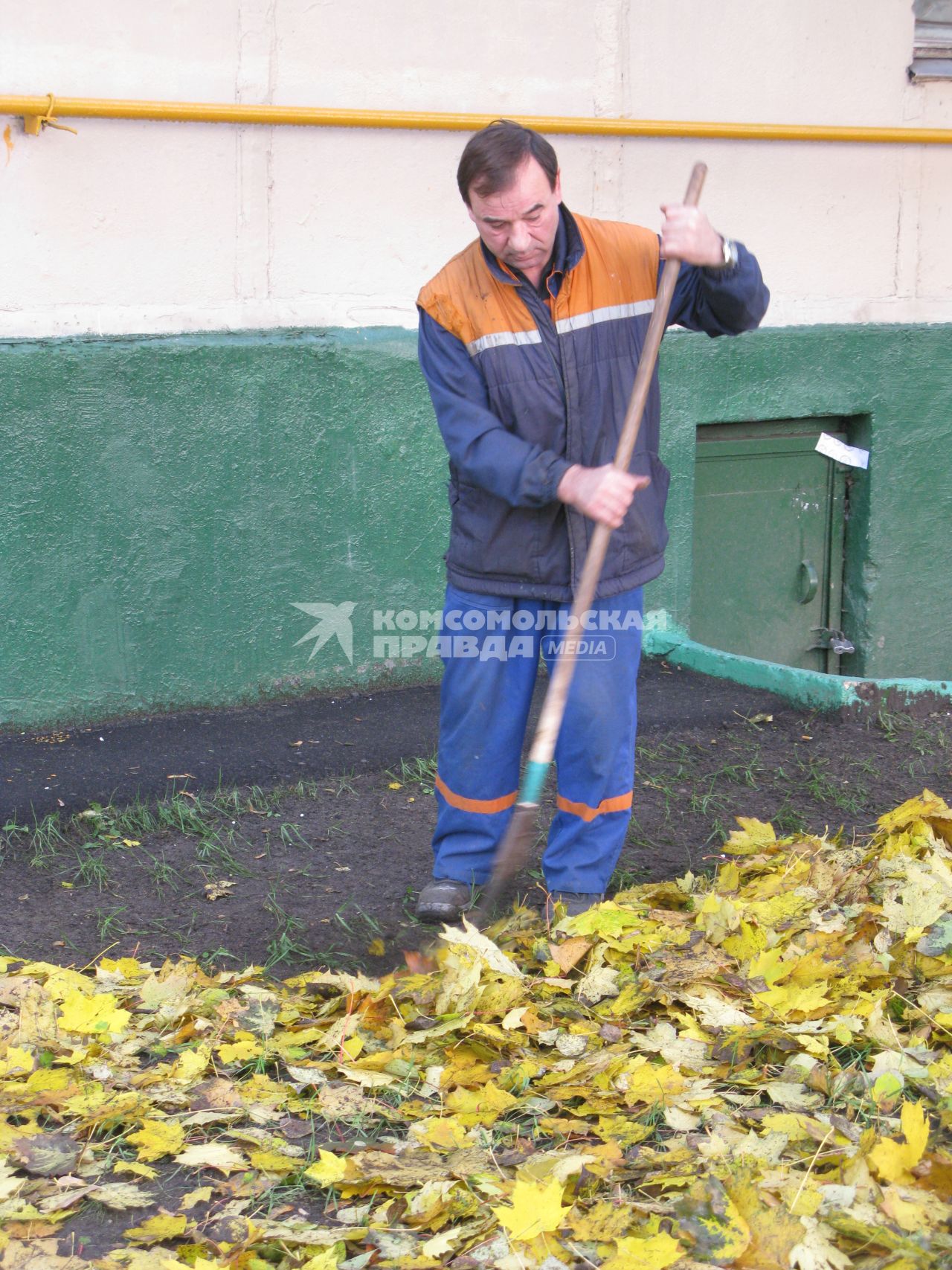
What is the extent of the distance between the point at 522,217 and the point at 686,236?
1.22 ft

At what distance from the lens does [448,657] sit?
3.39m

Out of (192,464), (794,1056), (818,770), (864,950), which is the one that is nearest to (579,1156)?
(794,1056)

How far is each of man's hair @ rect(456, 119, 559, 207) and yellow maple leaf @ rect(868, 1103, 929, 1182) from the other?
209cm

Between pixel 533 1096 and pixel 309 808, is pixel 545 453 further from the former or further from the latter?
pixel 309 808

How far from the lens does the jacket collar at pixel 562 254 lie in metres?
3.12

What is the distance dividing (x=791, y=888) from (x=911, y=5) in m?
4.51

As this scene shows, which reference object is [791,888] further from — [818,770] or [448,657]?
[818,770]

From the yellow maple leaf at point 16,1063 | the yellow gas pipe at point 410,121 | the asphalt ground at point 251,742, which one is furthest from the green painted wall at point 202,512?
the yellow maple leaf at point 16,1063

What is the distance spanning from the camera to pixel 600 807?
3373 mm

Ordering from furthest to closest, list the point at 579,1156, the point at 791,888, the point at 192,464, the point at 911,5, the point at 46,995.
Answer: the point at 911,5 → the point at 192,464 → the point at 791,888 → the point at 46,995 → the point at 579,1156

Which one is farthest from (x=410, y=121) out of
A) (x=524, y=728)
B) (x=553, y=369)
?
(x=524, y=728)

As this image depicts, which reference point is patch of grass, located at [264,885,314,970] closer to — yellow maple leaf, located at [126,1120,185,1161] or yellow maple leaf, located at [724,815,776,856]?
yellow maple leaf, located at [126,1120,185,1161]

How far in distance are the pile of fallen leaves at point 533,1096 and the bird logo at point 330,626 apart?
217 centimetres

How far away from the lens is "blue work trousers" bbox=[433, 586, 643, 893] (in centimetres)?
328
